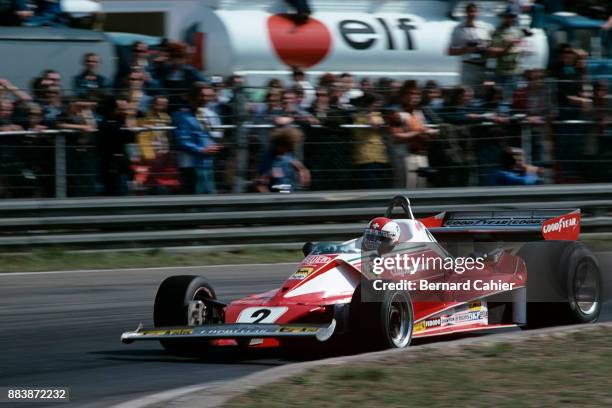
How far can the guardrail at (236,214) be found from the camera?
1184 cm

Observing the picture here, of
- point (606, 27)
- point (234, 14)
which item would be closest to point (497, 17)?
point (606, 27)

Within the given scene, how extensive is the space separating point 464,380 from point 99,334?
131 inches

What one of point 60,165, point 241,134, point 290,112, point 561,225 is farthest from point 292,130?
point 561,225

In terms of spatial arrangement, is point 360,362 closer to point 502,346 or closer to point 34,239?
point 502,346

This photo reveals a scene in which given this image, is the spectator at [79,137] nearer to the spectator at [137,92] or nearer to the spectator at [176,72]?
the spectator at [137,92]

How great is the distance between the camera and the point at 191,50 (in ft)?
47.1

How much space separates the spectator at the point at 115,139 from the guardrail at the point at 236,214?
1.10ft

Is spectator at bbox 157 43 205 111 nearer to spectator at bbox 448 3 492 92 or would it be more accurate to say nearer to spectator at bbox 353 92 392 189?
spectator at bbox 353 92 392 189

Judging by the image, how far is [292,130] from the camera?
494 inches

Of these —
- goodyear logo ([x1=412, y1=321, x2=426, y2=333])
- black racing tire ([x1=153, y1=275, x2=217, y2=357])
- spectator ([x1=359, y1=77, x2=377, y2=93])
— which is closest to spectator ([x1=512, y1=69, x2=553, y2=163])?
spectator ([x1=359, y1=77, x2=377, y2=93])

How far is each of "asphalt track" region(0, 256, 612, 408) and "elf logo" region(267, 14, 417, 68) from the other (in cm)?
370

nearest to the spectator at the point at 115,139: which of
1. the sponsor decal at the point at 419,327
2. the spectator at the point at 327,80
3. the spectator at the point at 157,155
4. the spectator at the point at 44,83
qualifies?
the spectator at the point at 157,155

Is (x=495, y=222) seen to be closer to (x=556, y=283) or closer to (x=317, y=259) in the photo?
(x=556, y=283)

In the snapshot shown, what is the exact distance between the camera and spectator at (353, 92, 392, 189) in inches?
506
